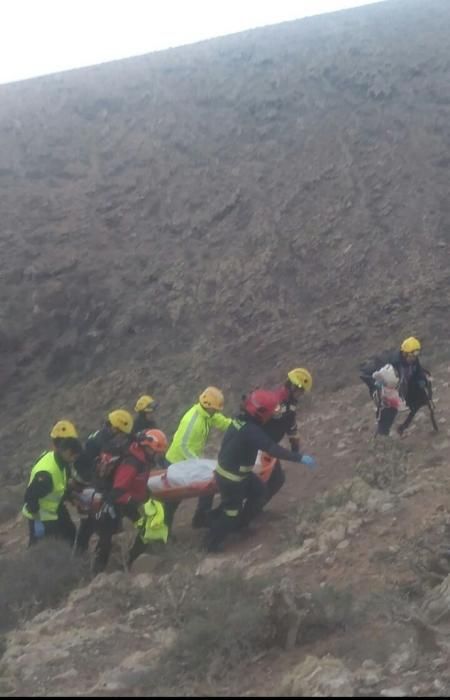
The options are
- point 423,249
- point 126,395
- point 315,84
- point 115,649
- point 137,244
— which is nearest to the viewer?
point 115,649

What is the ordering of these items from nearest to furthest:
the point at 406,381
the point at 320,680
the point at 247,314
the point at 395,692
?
the point at 395,692, the point at 320,680, the point at 406,381, the point at 247,314

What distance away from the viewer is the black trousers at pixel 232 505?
307 inches

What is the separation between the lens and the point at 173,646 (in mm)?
5371

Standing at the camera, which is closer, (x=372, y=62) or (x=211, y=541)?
(x=211, y=541)

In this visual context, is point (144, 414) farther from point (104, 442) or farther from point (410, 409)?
point (410, 409)

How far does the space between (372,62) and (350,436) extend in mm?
15642

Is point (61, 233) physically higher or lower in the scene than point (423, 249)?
higher

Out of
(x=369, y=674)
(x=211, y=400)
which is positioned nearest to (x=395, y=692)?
(x=369, y=674)

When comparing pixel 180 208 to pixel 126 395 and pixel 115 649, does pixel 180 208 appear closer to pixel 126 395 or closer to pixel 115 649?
pixel 126 395

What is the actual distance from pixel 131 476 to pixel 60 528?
1.12 metres

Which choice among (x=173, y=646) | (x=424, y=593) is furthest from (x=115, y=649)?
(x=424, y=593)

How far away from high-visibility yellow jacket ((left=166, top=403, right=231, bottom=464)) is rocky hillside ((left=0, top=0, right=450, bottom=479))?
17.7 ft

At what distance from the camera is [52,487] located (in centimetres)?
780

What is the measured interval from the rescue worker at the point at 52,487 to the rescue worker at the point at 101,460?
5.4 inches
